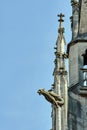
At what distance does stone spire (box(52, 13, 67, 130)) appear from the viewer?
1273 inches

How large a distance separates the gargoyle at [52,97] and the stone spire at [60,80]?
0.56ft

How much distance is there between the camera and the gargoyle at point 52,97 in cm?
3281

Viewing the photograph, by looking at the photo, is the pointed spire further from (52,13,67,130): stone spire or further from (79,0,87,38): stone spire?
(79,0,87,38): stone spire

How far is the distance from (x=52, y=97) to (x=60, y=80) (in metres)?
1.38

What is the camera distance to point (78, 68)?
111 ft

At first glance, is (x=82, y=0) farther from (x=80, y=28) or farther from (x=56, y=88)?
(x=56, y=88)

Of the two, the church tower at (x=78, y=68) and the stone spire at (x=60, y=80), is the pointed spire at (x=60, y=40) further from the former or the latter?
the church tower at (x=78, y=68)

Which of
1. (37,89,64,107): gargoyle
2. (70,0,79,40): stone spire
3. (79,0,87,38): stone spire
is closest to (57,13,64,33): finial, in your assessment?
(70,0,79,40): stone spire

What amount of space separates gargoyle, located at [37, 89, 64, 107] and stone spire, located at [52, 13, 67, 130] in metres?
0.17

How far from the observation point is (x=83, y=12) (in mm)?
35844

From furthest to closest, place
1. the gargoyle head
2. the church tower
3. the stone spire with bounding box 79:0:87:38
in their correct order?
the stone spire with bounding box 79:0:87:38 < the gargoyle head < the church tower

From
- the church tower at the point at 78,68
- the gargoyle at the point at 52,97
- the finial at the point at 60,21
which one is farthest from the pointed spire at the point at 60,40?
the gargoyle at the point at 52,97

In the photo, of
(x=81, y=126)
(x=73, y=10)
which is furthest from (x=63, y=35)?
(x=81, y=126)

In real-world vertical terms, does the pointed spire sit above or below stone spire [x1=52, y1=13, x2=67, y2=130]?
above
